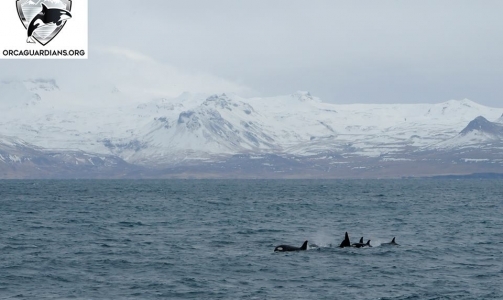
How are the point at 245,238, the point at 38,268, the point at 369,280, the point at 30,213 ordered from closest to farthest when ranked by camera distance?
the point at 369,280 → the point at 38,268 → the point at 245,238 → the point at 30,213

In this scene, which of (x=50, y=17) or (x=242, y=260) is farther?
(x=50, y=17)

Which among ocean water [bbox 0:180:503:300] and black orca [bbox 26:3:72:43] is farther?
black orca [bbox 26:3:72:43]

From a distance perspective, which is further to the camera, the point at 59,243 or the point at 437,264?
the point at 59,243

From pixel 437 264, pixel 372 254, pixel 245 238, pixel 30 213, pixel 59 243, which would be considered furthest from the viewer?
pixel 30 213

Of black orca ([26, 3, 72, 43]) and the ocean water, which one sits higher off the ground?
black orca ([26, 3, 72, 43])

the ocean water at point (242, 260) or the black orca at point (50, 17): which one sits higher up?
the black orca at point (50, 17)

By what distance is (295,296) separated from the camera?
151 ft

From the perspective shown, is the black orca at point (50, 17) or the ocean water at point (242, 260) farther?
the black orca at point (50, 17)

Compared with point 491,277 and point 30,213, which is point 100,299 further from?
point 30,213

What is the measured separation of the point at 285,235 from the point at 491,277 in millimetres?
30499

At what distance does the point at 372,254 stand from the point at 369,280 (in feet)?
42.7

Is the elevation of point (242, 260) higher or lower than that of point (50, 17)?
lower

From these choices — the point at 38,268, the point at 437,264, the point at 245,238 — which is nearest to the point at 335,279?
the point at 437,264

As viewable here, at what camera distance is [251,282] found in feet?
165
